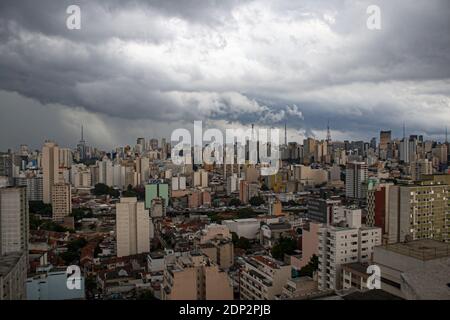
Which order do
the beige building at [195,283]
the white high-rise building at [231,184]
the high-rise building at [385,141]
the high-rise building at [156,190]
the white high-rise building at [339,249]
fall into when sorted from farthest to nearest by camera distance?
the high-rise building at [385,141], the white high-rise building at [231,184], the high-rise building at [156,190], the white high-rise building at [339,249], the beige building at [195,283]

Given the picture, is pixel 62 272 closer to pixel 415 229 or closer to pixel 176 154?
pixel 415 229

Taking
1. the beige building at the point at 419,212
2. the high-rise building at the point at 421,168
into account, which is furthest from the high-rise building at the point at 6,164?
the high-rise building at the point at 421,168

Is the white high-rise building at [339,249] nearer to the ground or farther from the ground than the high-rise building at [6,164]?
nearer to the ground

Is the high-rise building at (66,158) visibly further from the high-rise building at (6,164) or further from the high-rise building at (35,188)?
the high-rise building at (6,164)

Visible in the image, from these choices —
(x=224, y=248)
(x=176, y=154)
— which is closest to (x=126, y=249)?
(x=224, y=248)

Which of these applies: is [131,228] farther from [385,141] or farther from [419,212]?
[385,141]
